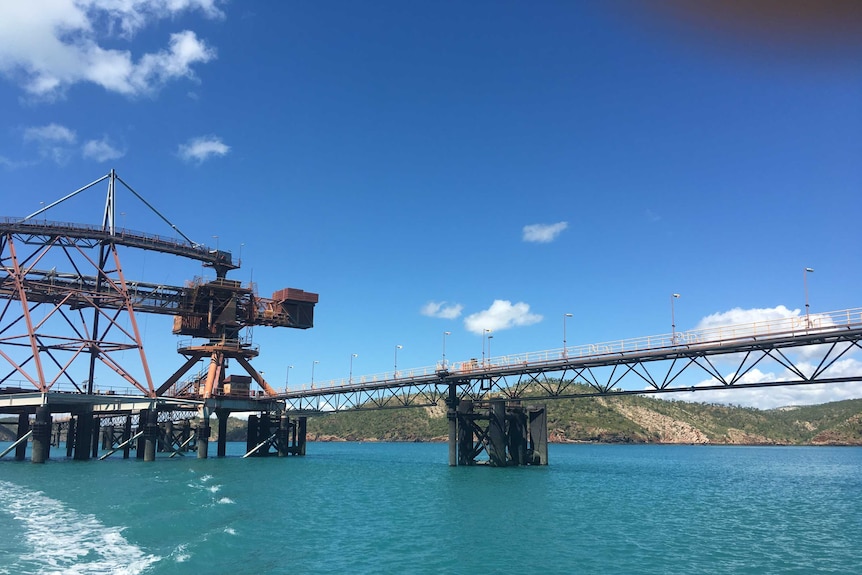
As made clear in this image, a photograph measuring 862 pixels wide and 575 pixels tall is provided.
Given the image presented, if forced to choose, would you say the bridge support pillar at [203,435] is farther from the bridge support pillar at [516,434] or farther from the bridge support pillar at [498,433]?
the bridge support pillar at [516,434]

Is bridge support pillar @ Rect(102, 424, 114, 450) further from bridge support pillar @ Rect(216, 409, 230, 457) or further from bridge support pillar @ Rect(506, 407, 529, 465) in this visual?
bridge support pillar @ Rect(506, 407, 529, 465)

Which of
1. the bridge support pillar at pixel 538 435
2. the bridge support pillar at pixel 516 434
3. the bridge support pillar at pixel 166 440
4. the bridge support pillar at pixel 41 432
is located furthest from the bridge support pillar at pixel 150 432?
the bridge support pillar at pixel 538 435

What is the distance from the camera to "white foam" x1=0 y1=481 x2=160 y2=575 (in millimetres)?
21484

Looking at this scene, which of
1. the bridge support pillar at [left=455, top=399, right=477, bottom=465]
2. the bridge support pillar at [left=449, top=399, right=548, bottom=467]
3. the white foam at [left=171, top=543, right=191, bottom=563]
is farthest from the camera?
the bridge support pillar at [left=455, top=399, right=477, bottom=465]

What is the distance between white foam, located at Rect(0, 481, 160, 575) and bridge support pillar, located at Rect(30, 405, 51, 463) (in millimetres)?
29791

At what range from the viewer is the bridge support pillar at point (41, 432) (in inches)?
2383

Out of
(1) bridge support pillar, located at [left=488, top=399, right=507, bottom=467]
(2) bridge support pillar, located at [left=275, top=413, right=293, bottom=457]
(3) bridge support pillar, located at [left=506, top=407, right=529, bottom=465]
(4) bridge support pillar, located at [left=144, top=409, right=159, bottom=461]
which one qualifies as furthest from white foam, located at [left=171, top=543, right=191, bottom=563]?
(2) bridge support pillar, located at [left=275, top=413, right=293, bottom=457]

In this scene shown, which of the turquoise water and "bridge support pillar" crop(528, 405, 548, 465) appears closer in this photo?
the turquoise water

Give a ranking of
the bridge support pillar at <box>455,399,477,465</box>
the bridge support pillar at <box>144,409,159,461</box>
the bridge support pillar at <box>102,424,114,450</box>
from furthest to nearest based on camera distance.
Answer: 1. the bridge support pillar at <box>102,424,114,450</box>
2. the bridge support pillar at <box>144,409,159,461</box>
3. the bridge support pillar at <box>455,399,477,465</box>

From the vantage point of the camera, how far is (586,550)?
2555 centimetres

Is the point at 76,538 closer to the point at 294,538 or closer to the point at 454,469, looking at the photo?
the point at 294,538

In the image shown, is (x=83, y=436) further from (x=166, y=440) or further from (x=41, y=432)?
(x=166, y=440)

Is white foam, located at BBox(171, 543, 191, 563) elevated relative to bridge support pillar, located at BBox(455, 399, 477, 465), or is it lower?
lower

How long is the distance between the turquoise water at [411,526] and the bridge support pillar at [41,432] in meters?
9.81
